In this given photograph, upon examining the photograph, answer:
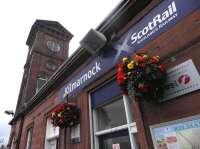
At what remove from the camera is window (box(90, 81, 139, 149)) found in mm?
2723

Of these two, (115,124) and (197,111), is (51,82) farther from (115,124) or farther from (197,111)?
(197,111)

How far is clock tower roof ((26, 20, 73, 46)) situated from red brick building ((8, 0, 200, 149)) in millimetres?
10212

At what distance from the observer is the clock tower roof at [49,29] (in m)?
14.1

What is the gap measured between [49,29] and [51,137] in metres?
11.6

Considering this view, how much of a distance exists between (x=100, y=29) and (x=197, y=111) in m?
2.54

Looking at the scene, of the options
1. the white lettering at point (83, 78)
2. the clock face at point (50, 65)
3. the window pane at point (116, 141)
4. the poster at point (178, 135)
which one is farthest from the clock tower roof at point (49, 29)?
the poster at point (178, 135)

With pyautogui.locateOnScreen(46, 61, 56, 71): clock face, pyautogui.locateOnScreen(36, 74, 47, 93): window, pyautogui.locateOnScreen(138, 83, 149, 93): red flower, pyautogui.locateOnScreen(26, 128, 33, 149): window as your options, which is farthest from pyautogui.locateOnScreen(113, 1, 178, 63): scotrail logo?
pyautogui.locateOnScreen(46, 61, 56, 71): clock face

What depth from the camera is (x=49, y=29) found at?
48.0ft

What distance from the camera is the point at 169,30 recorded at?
2.37m

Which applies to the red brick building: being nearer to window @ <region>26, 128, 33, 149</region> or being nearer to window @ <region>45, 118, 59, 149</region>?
window @ <region>45, 118, 59, 149</region>

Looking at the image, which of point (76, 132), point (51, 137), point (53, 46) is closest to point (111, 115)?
point (76, 132)

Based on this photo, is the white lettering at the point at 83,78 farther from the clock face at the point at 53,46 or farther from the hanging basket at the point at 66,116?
the clock face at the point at 53,46

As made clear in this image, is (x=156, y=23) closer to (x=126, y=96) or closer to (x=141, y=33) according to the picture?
(x=141, y=33)

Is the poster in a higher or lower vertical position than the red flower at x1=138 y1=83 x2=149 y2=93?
lower
